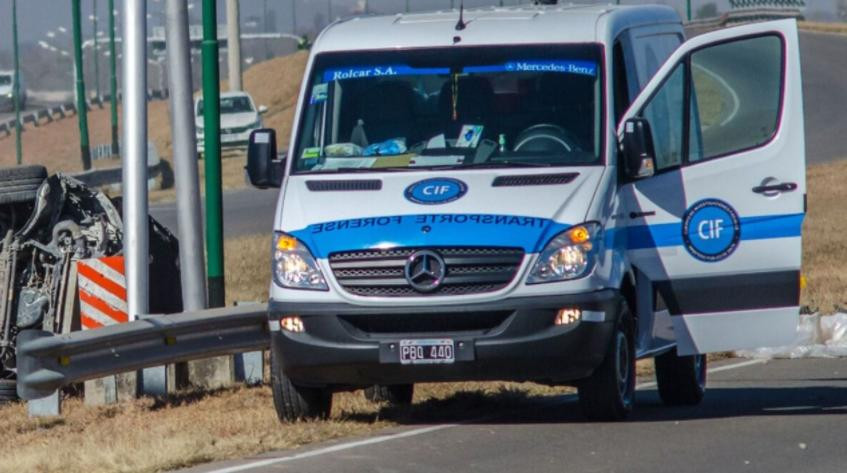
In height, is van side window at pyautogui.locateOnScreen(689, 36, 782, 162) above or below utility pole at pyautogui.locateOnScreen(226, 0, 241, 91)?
above

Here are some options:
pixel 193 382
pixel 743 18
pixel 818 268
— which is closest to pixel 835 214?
pixel 818 268

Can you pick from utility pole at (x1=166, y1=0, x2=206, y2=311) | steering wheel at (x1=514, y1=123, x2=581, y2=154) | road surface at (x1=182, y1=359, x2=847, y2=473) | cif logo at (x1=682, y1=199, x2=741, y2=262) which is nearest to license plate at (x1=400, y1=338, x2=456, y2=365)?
road surface at (x1=182, y1=359, x2=847, y2=473)

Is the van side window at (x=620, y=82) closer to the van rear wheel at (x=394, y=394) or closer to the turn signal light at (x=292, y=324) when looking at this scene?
the van rear wheel at (x=394, y=394)

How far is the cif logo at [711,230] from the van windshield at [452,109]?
29.3 inches

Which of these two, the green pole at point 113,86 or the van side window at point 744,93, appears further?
the green pole at point 113,86

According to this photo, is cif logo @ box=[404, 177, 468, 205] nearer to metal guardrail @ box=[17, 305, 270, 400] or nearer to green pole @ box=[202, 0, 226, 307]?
metal guardrail @ box=[17, 305, 270, 400]

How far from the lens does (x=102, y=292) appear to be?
496 inches

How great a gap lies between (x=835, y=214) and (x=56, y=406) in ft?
63.1

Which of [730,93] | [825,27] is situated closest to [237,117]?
[730,93]

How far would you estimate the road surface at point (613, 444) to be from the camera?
895 cm

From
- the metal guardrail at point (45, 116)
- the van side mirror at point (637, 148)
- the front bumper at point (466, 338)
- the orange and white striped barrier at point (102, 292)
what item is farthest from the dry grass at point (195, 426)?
the metal guardrail at point (45, 116)

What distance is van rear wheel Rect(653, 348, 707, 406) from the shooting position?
11.6 m

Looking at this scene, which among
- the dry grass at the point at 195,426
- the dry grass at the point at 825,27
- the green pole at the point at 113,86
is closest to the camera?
the dry grass at the point at 195,426

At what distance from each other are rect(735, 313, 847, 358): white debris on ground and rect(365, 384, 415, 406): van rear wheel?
13.3 feet
